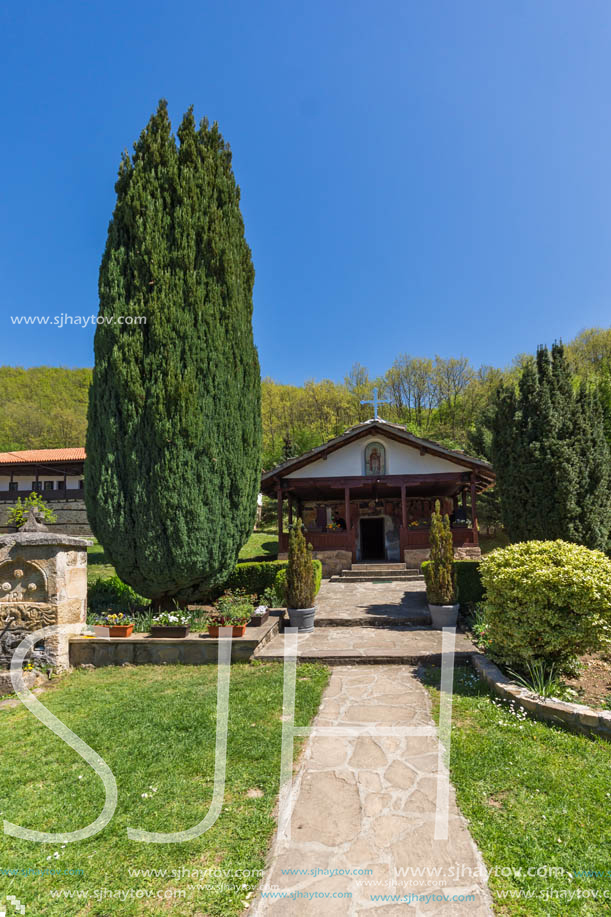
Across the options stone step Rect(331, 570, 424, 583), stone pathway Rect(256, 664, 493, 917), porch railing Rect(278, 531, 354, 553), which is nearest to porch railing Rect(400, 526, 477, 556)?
stone step Rect(331, 570, 424, 583)

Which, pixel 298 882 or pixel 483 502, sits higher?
pixel 483 502

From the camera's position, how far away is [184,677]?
21.4 feet

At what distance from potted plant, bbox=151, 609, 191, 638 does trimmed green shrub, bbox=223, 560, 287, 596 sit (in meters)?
3.77

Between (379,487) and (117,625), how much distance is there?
41.7 feet

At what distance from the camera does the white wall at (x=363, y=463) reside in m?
17.6

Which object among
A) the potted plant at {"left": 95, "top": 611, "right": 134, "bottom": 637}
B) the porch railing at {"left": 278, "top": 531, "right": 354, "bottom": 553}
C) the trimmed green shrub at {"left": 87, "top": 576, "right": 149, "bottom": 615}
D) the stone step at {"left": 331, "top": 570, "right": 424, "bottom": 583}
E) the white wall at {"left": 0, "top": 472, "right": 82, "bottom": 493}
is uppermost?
the white wall at {"left": 0, "top": 472, "right": 82, "bottom": 493}

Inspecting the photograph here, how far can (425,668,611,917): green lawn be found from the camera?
8.43 ft

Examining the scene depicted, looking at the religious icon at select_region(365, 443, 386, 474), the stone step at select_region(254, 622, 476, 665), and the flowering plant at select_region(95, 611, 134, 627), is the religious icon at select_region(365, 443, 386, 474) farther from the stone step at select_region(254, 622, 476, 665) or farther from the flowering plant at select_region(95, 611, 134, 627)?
the flowering plant at select_region(95, 611, 134, 627)

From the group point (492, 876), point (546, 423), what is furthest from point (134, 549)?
point (546, 423)

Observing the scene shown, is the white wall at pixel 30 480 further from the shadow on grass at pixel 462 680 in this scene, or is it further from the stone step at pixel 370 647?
the shadow on grass at pixel 462 680

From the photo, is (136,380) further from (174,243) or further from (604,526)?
(604,526)

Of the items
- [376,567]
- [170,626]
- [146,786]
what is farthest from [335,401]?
[146,786]

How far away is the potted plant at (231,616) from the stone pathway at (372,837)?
2865 mm

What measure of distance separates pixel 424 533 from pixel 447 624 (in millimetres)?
8335
